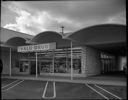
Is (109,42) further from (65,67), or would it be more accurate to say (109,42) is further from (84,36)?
(65,67)

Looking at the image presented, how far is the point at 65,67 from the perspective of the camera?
18000 millimetres

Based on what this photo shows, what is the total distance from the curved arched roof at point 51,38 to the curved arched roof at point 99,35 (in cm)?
189

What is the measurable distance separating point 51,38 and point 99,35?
490 centimetres

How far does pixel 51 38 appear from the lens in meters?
16.4

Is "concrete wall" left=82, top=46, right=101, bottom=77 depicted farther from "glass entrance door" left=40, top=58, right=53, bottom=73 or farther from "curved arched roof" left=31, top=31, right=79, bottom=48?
"glass entrance door" left=40, top=58, right=53, bottom=73

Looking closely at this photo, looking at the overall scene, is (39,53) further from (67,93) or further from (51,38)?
(67,93)

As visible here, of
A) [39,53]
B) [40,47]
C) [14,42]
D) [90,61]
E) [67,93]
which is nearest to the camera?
[67,93]

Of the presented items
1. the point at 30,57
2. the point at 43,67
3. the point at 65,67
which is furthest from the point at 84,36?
the point at 30,57

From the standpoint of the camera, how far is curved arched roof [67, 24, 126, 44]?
12539mm

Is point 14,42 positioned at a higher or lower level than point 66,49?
higher

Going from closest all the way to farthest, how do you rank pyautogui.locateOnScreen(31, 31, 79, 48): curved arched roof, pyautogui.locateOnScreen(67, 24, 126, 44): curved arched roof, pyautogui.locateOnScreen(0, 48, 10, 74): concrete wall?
pyautogui.locateOnScreen(67, 24, 126, 44): curved arched roof → pyautogui.locateOnScreen(31, 31, 79, 48): curved arched roof → pyautogui.locateOnScreen(0, 48, 10, 74): concrete wall

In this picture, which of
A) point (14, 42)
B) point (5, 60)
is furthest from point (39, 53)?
point (5, 60)

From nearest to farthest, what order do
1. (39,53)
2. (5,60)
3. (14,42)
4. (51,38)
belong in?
(51,38) < (14,42) < (39,53) < (5,60)

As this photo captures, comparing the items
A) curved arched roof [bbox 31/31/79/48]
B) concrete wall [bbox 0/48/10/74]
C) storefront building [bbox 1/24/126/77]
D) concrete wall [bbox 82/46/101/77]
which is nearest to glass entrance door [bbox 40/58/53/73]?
storefront building [bbox 1/24/126/77]
